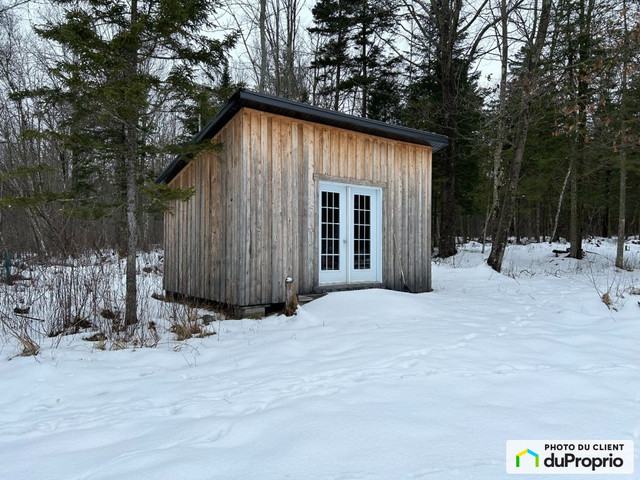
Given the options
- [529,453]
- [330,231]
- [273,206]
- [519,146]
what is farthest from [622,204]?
[529,453]

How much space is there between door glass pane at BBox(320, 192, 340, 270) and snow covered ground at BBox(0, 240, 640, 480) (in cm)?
184

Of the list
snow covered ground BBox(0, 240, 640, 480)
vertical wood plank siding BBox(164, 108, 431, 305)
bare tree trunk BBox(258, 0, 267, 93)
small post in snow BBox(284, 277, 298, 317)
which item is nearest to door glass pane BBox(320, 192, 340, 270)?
vertical wood plank siding BBox(164, 108, 431, 305)

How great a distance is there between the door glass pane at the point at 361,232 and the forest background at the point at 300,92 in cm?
306

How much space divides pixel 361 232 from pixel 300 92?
39.3 feet

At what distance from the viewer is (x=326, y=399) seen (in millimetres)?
2689

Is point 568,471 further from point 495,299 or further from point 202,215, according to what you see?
point 202,215

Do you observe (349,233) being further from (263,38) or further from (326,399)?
(263,38)

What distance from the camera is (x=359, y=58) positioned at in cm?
1677

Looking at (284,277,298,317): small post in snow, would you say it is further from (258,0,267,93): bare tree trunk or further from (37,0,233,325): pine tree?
(258,0,267,93): bare tree trunk

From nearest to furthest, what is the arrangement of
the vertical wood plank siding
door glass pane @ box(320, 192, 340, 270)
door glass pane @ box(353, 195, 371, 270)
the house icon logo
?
1. the house icon logo
2. the vertical wood plank siding
3. door glass pane @ box(320, 192, 340, 270)
4. door glass pane @ box(353, 195, 371, 270)

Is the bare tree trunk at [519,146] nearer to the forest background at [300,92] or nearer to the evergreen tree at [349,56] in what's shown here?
the forest background at [300,92]

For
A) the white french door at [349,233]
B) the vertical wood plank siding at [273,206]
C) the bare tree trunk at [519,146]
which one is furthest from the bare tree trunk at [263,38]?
the white french door at [349,233]

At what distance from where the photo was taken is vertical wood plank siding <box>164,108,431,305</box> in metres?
6.07

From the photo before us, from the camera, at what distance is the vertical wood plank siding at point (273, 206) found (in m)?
6.07
